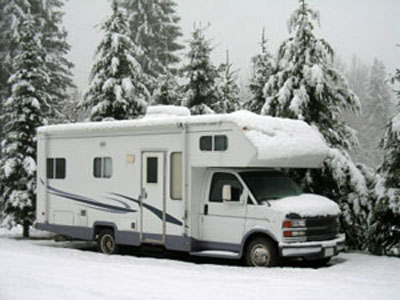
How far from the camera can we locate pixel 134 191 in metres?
14.1

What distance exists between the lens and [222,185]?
1288cm

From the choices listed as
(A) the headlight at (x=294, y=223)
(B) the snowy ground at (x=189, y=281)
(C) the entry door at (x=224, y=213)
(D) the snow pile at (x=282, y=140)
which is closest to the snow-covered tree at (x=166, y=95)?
(D) the snow pile at (x=282, y=140)

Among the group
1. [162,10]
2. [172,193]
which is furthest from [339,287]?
[162,10]

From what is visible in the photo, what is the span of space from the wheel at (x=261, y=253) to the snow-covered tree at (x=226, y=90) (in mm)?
10947

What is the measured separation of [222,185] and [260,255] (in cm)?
169

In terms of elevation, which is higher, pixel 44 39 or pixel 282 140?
pixel 44 39

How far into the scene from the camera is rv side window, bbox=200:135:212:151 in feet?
41.7

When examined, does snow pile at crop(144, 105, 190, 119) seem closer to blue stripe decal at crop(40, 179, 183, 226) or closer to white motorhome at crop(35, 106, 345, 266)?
white motorhome at crop(35, 106, 345, 266)

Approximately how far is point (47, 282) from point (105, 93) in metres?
12.7

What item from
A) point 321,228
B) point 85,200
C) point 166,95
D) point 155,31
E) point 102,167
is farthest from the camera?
point 155,31

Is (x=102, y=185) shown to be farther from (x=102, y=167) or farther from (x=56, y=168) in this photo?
(x=56, y=168)

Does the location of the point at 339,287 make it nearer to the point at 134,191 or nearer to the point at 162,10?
the point at 134,191

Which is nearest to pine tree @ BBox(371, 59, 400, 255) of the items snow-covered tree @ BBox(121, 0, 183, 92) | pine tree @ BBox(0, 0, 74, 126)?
pine tree @ BBox(0, 0, 74, 126)

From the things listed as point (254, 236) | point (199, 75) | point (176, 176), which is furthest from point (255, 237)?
point (199, 75)
